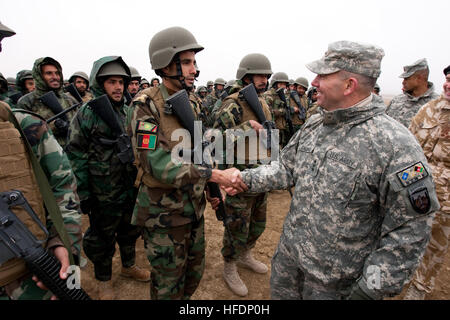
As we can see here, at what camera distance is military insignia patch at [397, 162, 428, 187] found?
1281 millimetres

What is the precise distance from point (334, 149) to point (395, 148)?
33 centimetres

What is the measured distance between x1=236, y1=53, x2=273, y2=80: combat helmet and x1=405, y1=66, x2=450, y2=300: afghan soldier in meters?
2.13

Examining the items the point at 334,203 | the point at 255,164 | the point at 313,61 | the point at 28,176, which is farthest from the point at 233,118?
the point at 28,176

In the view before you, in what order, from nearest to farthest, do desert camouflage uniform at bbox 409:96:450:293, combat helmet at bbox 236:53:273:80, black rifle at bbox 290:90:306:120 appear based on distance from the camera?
desert camouflage uniform at bbox 409:96:450:293
combat helmet at bbox 236:53:273:80
black rifle at bbox 290:90:306:120

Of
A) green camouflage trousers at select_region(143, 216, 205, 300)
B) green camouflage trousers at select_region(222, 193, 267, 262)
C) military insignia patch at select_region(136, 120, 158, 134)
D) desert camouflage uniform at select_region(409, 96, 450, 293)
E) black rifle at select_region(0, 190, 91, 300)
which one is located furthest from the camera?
green camouflage trousers at select_region(222, 193, 267, 262)

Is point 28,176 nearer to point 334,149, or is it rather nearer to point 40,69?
point 334,149

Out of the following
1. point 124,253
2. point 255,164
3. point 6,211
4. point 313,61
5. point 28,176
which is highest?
point 313,61

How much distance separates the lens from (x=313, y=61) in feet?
5.29

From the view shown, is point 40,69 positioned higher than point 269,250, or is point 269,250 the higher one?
point 40,69

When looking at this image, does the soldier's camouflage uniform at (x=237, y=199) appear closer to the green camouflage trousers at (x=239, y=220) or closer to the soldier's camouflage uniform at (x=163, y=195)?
the green camouflage trousers at (x=239, y=220)

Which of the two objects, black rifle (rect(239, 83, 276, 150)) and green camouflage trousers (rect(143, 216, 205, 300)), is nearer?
green camouflage trousers (rect(143, 216, 205, 300))

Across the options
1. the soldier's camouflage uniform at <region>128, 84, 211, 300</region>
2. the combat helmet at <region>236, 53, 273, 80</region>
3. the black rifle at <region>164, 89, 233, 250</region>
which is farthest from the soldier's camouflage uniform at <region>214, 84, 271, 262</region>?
the black rifle at <region>164, 89, 233, 250</region>

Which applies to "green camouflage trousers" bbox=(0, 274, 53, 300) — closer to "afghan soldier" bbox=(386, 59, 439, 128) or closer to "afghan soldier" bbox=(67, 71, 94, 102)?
"afghan soldier" bbox=(386, 59, 439, 128)

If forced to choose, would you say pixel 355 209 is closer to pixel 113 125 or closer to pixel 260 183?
pixel 260 183
